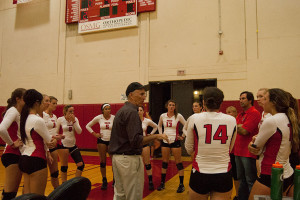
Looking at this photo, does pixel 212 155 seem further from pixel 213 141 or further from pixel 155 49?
pixel 155 49

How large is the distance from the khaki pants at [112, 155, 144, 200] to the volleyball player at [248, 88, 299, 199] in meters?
1.22

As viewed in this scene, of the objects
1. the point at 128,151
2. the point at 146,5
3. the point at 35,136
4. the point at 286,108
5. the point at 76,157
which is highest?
the point at 146,5

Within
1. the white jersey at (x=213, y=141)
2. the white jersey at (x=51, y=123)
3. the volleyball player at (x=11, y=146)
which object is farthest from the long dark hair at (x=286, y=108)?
the white jersey at (x=51, y=123)

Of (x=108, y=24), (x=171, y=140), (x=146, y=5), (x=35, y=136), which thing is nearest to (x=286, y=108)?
(x=35, y=136)

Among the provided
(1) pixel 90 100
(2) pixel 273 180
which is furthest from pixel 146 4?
(2) pixel 273 180

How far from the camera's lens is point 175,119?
550cm

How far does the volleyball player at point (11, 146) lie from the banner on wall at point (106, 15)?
744cm

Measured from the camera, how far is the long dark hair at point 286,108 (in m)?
2.28

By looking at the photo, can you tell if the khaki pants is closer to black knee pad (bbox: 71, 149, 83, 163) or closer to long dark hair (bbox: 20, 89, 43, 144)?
long dark hair (bbox: 20, 89, 43, 144)

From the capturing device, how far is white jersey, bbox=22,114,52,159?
2.67 m

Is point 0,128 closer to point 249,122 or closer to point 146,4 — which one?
point 249,122

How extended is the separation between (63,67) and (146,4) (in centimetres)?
496

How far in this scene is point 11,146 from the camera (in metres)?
3.18

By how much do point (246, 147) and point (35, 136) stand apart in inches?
118
